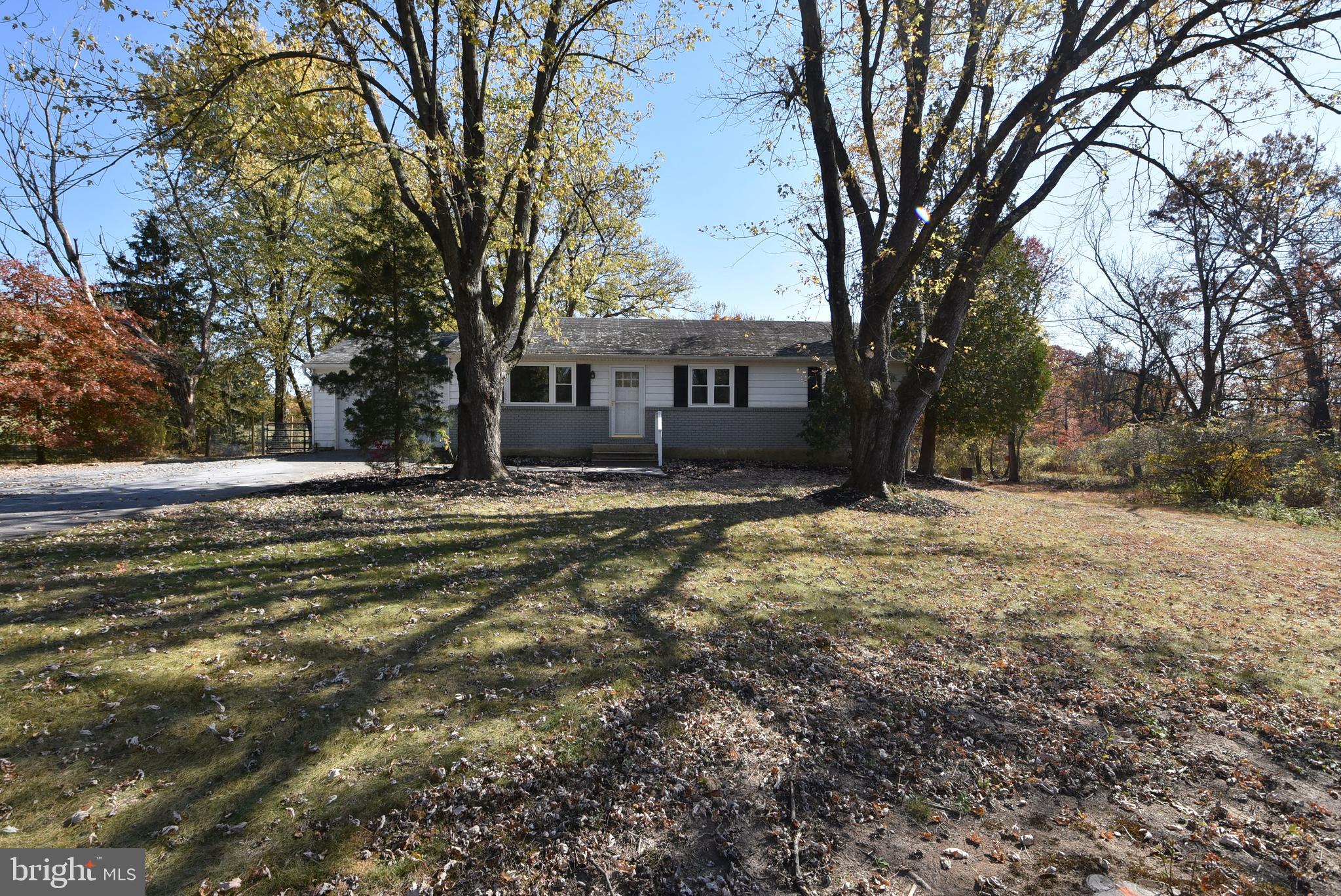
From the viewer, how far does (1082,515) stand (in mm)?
11125

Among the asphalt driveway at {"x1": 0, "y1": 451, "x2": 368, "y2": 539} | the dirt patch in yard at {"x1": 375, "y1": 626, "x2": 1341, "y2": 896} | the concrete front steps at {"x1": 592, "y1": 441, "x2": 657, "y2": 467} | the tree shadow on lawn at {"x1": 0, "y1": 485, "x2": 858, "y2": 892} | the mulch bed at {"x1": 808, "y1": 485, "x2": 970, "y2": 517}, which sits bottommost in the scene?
the dirt patch in yard at {"x1": 375, "y1": 626, "x2": 1341, "y2": 896}

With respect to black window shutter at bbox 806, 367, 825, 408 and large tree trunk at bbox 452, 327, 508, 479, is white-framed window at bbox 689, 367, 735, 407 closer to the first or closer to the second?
black window shutter at bbox 806, 367, 825, 408

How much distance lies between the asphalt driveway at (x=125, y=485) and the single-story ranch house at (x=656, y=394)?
15.9 ft

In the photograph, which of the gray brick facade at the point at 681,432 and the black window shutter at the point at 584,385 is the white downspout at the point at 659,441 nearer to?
the gray brick facade at the point at 681,432

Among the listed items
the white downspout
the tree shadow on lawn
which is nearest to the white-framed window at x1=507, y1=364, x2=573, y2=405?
the white downspout

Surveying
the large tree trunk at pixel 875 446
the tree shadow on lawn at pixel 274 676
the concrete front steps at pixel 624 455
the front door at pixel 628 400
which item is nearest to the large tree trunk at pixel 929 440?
the large tree trunk at pixel 875 446

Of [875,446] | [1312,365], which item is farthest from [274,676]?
[1312,365]

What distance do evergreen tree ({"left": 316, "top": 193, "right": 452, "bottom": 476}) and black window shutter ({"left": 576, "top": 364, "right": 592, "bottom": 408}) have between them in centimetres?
734

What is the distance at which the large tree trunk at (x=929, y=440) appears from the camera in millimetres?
16469

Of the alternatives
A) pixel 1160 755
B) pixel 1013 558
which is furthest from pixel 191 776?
pixel 1013 558

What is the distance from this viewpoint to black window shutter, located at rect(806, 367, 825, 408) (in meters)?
17.6

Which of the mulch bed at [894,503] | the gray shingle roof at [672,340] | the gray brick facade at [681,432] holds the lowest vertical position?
the mulch bed at [894,503]

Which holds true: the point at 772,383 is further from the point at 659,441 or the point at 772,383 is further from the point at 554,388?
the point at 554,388

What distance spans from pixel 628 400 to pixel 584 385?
4.68 ft
